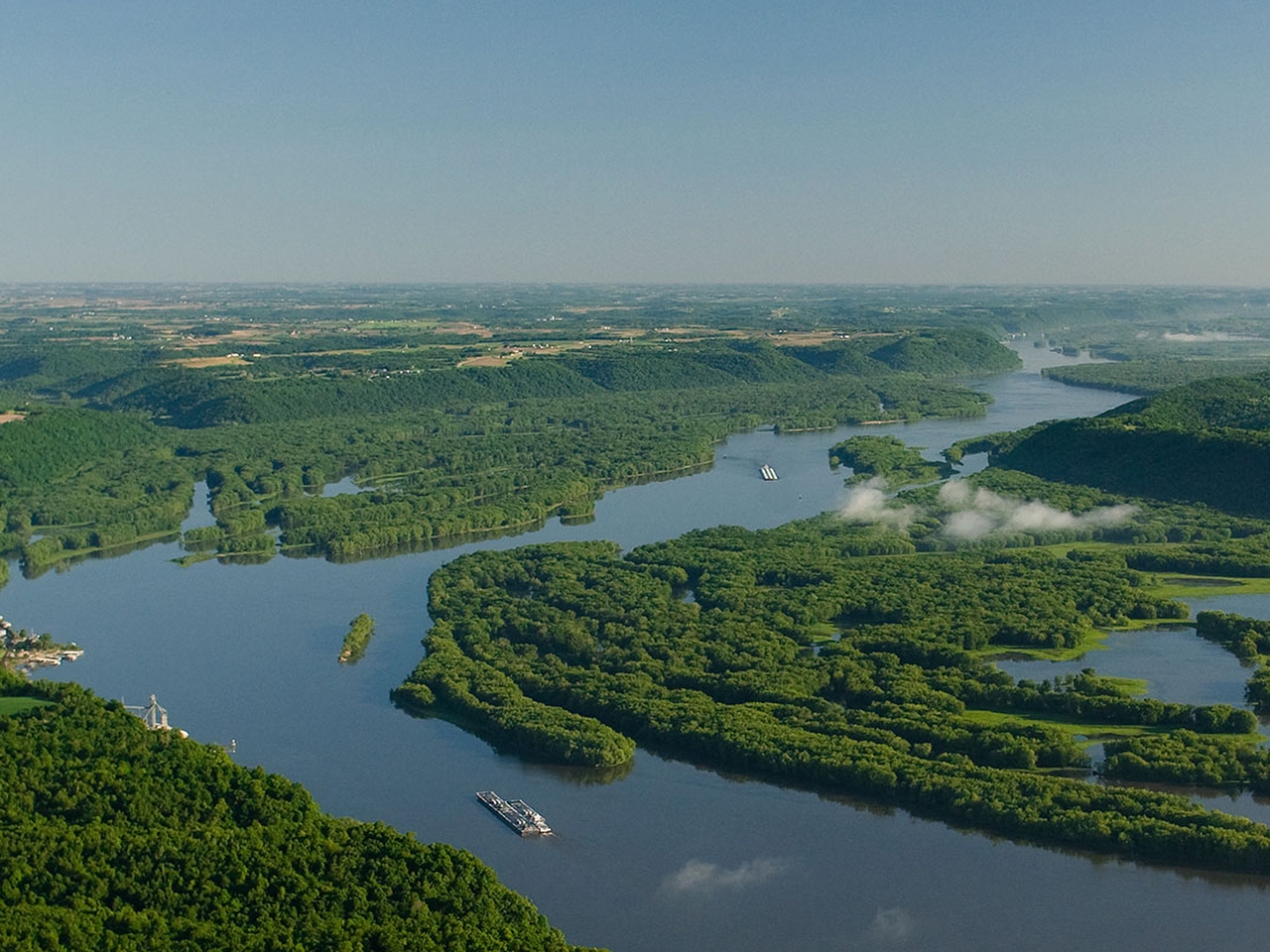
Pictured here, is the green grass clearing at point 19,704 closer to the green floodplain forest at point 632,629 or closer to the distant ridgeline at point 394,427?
the green floodplain forest at point 632,629

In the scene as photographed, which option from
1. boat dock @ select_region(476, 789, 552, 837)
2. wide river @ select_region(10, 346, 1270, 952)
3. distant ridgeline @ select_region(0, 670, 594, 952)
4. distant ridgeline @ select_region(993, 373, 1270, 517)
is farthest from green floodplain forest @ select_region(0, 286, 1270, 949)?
boat dock @ select_region(476, 789, 552, 837)

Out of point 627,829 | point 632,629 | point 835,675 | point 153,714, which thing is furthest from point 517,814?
point 632,629

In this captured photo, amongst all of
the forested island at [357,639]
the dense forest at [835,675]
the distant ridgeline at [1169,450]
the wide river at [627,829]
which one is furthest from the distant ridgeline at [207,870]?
the distant ridgeline at [1169,450]

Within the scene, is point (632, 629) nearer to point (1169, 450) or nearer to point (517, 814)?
point (517, 814)

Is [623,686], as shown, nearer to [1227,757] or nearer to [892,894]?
[892,894]

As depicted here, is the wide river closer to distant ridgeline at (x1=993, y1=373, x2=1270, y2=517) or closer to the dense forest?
the dense forest
